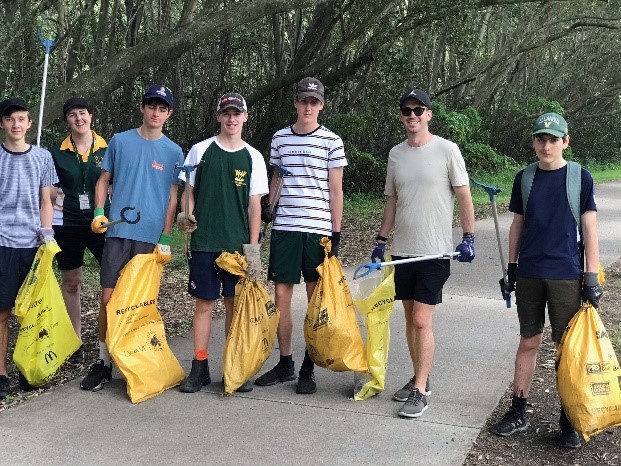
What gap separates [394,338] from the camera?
22.7ft

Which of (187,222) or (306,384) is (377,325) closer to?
(306,384)

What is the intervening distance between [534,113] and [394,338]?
19.3m

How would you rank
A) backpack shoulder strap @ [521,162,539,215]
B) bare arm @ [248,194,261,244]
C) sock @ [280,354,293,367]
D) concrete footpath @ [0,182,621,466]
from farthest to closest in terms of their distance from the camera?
sock @ [280,354,293,367], bare arm @ [248,194,261,244], backpack shoulder strap @ [521,162,539,215], concrete footpath @ [0,182,621,466]

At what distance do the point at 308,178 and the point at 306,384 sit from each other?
54.1 inches

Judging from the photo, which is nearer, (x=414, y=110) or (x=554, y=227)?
(x=554, y=227)

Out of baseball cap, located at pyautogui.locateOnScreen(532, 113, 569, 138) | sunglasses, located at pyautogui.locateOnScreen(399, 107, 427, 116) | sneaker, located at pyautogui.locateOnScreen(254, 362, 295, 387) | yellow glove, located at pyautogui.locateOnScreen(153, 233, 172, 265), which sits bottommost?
sneaker, located at pyautogui.locateOnScreen(254, 362, 295, 387)

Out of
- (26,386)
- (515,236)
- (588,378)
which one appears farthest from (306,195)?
(26,386)

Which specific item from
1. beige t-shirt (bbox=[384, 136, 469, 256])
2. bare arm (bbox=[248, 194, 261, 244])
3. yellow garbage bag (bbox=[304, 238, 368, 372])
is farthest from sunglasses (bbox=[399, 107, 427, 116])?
bare arm (bbox=[248, 194, 261, 244])

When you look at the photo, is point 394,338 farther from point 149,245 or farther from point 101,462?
point 101,462

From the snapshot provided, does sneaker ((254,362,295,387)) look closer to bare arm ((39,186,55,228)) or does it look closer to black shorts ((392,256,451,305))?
black shorts ((392,256,451,305))

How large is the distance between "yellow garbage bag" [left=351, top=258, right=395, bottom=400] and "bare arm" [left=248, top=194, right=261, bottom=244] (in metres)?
0.80

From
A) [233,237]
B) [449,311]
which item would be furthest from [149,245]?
[449,311]

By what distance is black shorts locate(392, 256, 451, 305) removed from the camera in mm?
5168

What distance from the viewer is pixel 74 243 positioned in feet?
19.6
